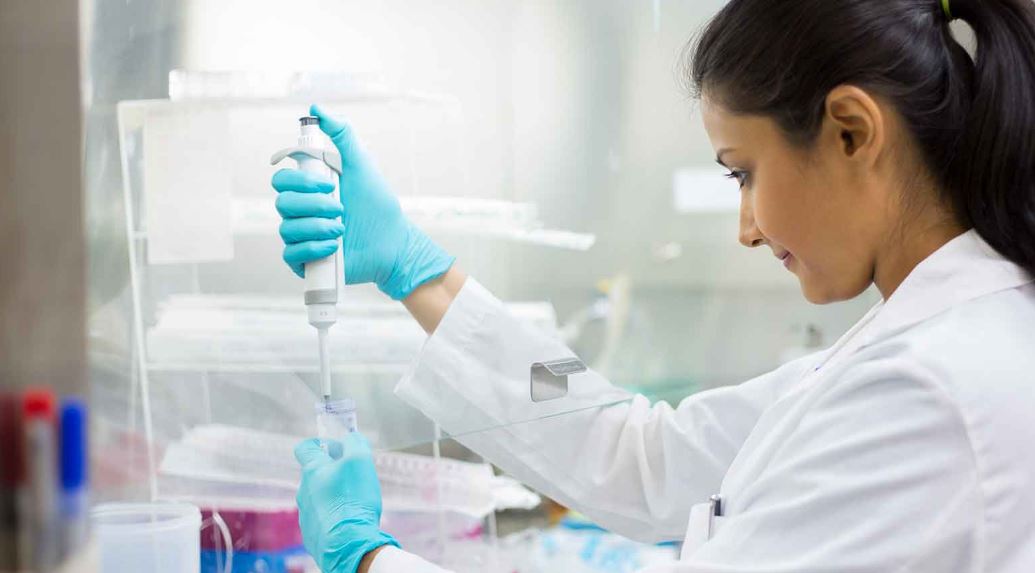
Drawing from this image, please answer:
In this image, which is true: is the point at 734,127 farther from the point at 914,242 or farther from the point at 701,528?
the point at 701,528

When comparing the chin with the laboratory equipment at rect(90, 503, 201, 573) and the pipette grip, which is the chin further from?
the laboratory equipment at rect(90, 503, 201, 573)

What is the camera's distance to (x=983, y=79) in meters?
1.01

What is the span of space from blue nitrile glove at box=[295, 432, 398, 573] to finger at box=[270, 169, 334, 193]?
0.30 meters

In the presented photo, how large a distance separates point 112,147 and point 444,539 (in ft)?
2.63

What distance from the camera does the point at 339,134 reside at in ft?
4.03

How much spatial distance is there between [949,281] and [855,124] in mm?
188

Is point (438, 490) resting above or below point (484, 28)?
below

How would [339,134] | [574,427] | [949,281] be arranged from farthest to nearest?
[574,427]
[339,134]
[949,281]

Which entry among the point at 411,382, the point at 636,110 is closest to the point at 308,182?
the point at 411,382

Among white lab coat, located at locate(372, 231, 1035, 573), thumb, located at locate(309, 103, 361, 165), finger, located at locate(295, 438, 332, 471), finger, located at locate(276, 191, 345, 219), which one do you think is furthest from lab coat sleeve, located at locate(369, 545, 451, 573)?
thumb, located at locate(309, 103, 361, 165)

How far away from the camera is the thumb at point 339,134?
1193mm

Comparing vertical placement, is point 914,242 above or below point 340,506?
above

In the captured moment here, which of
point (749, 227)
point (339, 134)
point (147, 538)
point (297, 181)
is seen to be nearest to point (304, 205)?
point (297, 181)

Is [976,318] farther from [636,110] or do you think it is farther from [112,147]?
[636,110]
